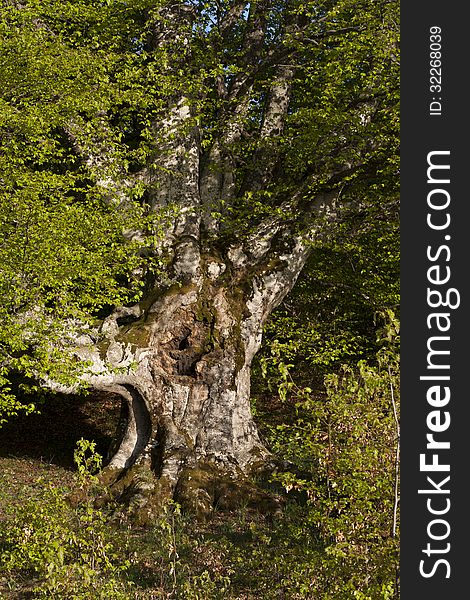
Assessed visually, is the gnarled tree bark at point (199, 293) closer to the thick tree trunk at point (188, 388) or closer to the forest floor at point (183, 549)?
the thick tree trunk at point (188, 388)

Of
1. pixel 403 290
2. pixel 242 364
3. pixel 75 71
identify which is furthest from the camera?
pixel 242 364

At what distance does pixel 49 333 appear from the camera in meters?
9.52

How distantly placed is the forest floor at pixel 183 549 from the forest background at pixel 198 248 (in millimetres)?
48

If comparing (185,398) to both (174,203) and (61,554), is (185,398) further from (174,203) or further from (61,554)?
(61,554)

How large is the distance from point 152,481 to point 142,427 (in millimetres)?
1294

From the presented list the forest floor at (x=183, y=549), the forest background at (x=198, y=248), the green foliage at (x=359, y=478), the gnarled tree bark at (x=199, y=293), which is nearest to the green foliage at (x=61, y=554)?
the forest background at (x=198, y=248)

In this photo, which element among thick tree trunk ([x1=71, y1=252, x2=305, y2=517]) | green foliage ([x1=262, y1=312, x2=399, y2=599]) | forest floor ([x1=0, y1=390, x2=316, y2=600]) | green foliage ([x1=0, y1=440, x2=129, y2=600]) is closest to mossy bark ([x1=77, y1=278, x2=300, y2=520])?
thick tree trunk ([x1=71, y1=252, x2=305, y2=517])

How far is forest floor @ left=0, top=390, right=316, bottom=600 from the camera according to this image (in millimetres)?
7410

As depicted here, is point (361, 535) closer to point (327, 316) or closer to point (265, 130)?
point (265, 130)

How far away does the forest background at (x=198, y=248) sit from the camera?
20.7ft

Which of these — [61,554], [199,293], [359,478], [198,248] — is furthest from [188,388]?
[359,478]

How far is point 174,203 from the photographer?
12.7 m

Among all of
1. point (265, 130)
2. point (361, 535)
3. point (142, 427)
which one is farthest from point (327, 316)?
point (361, 535)

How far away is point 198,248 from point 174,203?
37.2 inches
